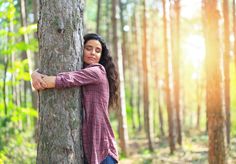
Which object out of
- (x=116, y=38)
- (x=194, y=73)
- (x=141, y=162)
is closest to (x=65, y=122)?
(x=141, y=162)

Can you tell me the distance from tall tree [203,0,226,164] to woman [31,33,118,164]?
12.3ft

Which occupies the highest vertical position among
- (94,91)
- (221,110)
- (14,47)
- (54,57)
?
(14,47)

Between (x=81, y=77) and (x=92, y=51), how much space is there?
0.41m

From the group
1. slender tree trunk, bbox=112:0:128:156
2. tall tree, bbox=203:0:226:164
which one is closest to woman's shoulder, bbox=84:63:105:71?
tall tree, bbox=203:0:226:164

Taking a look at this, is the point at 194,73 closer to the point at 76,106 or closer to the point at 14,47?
the point at 14,47

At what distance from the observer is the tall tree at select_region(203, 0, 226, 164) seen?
23.8ft

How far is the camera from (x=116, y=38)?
47.7 feet

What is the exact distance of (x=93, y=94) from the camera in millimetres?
3932

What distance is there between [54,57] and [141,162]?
32.6 feet

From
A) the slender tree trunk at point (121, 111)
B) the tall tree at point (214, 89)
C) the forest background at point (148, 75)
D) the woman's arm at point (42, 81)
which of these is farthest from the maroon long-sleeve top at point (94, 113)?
the slender tree trunk at point (121, 111)

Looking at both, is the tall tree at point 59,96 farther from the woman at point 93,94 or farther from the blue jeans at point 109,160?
the blue jeans at point 109,160

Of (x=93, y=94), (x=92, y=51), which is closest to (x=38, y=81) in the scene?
(x=93, y=94)

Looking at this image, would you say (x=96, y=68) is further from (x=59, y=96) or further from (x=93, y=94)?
(x=59, y=96)

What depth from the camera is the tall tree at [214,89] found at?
726 centimetres
